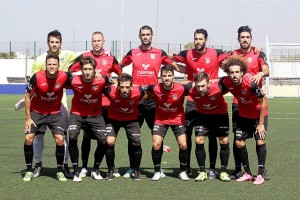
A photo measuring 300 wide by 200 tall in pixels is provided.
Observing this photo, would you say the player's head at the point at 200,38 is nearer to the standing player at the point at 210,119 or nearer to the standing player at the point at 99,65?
the standing player at the point at 210,119

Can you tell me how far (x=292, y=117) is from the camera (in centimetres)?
2294

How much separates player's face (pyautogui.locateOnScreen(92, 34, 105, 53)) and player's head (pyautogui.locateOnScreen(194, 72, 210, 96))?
172 centimetres

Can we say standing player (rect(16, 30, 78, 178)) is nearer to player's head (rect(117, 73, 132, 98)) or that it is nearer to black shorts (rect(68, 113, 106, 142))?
black shorts (rect(68, 113, 106, 142))

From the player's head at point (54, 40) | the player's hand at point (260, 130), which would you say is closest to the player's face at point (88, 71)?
the player's head at point (54, 40)

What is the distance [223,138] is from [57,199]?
303 centimetres

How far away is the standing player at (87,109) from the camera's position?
9602 millimetres

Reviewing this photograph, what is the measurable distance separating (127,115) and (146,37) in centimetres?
130

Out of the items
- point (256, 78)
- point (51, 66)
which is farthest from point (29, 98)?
point (256, 78)

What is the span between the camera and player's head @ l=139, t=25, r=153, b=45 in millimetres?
10258

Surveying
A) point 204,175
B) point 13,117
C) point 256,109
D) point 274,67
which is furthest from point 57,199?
point 274,67

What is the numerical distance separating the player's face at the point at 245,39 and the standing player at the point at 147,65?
1212mm

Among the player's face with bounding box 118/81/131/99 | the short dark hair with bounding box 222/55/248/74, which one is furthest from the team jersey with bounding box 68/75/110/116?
the short dark hair with bounding box 222/55/248/74

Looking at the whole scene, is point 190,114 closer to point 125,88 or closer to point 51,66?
point 125,88

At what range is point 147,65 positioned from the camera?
34.3 feet
